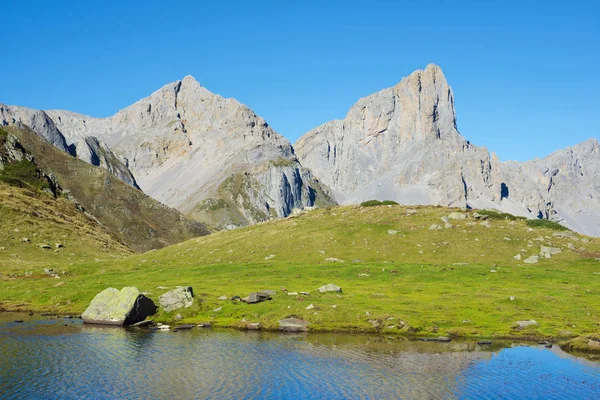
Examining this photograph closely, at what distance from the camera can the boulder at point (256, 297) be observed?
6125cm

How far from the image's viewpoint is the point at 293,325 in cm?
5359

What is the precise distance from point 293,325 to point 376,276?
27378 mm

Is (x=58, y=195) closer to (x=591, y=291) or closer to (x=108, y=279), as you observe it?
(x=108, y=279)

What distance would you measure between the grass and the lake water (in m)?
6.62

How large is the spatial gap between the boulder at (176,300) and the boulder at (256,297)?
682cm

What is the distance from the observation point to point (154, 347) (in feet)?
147

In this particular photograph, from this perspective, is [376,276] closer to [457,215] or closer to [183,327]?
[183,327]

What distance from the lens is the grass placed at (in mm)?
55312

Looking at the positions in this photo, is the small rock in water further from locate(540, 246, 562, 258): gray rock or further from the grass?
locate(540, 246, 562, 258): gray rock

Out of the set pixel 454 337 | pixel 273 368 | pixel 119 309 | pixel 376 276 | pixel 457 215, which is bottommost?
pixel 454 337

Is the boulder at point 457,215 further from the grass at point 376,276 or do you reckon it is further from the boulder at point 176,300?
the boulder at point 176,300

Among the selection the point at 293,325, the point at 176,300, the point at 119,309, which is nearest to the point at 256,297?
the point at 293,325

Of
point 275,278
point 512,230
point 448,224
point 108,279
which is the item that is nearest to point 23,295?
point 108,279

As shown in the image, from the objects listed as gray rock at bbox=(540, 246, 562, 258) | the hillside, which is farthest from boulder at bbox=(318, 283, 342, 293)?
the hillside
